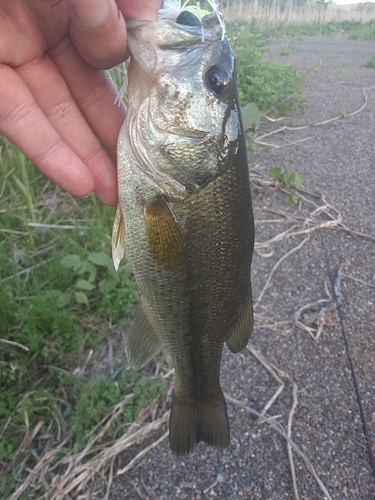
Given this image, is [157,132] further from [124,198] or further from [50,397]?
[50,397]

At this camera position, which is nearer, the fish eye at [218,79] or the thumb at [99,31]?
the thumb at [99,31]

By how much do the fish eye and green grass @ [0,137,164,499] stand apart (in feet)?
4.47

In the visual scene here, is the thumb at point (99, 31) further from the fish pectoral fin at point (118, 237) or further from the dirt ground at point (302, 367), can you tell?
the dirt ground at point (302, 367)

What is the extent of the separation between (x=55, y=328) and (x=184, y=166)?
1354 millimetres

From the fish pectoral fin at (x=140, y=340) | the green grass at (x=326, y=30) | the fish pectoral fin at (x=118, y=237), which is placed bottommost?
the green grass at (x=326, y=30)

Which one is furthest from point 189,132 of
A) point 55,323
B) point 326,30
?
point 326,30

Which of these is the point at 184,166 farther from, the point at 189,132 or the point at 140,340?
the point at 140,340

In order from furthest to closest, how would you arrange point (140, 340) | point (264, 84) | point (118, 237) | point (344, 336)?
1. point (264, 84)
2. point (344, 336)
3. point (140, 340)
4. point (118, 237)

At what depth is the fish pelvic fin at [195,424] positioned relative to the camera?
1563 mm

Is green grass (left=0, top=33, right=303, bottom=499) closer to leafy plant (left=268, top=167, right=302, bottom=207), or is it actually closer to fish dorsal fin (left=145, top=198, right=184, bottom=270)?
fish dorsal fin (left=145, top=198, right=184, bottom=270)

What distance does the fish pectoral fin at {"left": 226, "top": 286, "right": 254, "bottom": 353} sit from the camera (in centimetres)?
147

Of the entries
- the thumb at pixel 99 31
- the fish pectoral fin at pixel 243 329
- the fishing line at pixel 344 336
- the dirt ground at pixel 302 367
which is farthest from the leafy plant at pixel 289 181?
the thumb at pixel 99 31

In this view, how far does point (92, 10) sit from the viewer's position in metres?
1.10

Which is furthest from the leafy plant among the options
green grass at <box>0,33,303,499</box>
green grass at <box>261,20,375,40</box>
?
green grass at <box>261,20,375,40</box>
